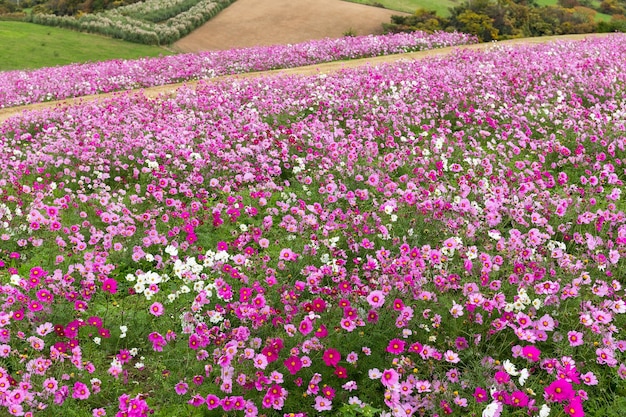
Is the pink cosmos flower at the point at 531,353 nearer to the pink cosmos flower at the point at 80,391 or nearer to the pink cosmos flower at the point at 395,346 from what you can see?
the pink cosmos flower at the point at 395,346

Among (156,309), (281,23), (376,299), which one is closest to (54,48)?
(281,23)

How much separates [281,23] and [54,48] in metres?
12.5

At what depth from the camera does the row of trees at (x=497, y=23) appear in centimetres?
2773

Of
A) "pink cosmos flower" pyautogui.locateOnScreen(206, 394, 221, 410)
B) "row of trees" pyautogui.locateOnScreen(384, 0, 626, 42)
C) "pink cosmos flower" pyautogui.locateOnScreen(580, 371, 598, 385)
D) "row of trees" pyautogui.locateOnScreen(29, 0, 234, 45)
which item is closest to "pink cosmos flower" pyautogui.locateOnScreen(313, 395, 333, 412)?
"pink cosmos flower" pyautogui.locateOnScreen(206, 394, 221, 410)

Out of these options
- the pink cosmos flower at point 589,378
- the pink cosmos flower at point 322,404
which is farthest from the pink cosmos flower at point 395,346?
the pink cosmos flower at point 589,378

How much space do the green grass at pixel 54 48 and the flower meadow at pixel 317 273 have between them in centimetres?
1699

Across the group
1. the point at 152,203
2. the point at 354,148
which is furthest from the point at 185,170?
the point at 354,148

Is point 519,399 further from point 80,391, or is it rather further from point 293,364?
point 80,391

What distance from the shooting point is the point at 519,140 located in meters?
8.91

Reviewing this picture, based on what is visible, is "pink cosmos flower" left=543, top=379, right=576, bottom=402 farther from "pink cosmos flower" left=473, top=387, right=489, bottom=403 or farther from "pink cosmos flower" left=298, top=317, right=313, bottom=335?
"pink cosmos flower" left=298, top=317, right=313, bottom=335

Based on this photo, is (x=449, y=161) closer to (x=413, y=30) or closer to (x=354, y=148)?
(x=354, y=148)

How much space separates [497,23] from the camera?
28875 mm

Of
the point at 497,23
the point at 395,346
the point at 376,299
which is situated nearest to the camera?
the point at 395,346

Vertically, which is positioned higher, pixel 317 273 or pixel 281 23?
pixel 317 273
